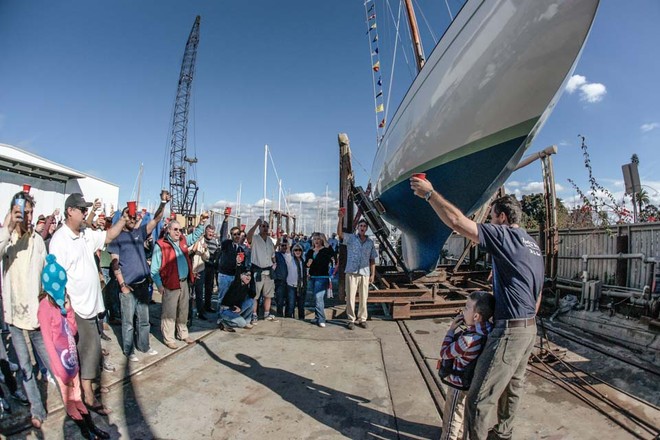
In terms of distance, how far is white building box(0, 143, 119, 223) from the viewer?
12.7 m

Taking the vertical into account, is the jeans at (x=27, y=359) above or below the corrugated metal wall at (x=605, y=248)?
below

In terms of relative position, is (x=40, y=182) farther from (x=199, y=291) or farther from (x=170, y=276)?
(x=170, y=276)

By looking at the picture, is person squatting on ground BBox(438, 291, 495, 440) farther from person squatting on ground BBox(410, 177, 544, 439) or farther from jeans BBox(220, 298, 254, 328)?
jeans BBox(220, 298, 254, 328)

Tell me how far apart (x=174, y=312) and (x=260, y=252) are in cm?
159

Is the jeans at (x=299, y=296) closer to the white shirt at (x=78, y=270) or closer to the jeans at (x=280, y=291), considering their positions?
the jeans at (x=280, y=291)

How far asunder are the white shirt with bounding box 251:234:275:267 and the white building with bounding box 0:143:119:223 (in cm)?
962

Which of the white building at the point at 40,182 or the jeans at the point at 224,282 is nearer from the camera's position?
the jeans at the point at 224,282

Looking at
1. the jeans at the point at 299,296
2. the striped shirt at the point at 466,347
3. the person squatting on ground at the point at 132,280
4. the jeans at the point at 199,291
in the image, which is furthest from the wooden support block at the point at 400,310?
the person squatting on ground at the point at 132,280

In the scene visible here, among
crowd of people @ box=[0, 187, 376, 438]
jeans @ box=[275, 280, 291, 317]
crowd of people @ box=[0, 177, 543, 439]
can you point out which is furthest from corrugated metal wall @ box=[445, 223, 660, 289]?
jeans @ box=[275, 280, 291, 317]

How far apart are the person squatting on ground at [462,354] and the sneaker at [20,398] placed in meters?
3.36

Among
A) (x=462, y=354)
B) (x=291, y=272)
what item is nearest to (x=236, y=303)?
(x=291, y=272)

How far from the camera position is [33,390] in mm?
2471

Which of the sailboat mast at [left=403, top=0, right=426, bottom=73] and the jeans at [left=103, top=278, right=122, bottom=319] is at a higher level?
the sailboat mast at [left=403, top=0, right=426, bottom=73]

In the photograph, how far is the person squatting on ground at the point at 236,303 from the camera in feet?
16.3
